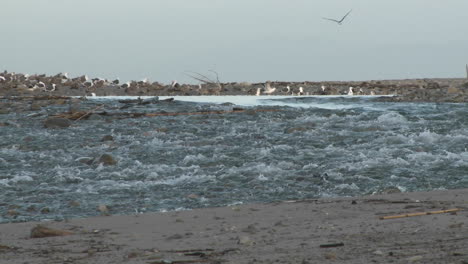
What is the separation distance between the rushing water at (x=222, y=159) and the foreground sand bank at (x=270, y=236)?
1.51 m

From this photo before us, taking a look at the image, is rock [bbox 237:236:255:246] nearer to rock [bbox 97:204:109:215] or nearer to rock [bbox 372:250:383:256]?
rock [bbox 372:250:383:256]

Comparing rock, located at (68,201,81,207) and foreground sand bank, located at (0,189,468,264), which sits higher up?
foreground sand bank, located at (0,189,468,264)

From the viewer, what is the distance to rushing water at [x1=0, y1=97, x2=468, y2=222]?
9070 mm

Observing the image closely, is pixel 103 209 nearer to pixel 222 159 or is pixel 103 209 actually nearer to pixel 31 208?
pixel 31 208

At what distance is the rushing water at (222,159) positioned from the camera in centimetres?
907

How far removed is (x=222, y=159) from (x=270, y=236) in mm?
5924

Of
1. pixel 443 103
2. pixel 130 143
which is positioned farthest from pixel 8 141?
pixel 443 103

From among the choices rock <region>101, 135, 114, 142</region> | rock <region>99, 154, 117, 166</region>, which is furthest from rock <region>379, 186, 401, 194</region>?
rock <region>101, 135, 114, 142</region>

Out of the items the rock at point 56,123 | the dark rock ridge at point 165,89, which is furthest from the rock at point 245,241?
the dark rock ridge at point 165,89

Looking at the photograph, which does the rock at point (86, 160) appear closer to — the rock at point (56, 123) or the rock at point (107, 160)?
the rock at point (107, 160)

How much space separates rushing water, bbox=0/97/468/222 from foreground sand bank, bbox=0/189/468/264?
59.5 inches

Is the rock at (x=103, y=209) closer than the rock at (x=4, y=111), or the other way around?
the rock at (x=103, y=209)

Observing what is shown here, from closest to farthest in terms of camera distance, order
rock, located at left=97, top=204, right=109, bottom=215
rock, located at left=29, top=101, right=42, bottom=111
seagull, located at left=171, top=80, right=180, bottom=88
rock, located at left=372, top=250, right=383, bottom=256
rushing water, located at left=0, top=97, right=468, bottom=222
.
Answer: rock, located at left=372, top=250, right=383, bottom=256 < rock, located at left=97, top=204, right=109, bottom=215 < rushing water, located at left=0, top=97, right=468, bottom=222 < rock, located at left=29, top=101, right=42, bottom=111 < seagull, located at left=171, top=80, right=180, bottom=88

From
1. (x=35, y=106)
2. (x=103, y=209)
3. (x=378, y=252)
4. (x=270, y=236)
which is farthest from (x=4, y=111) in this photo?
(x=378, y=252)
